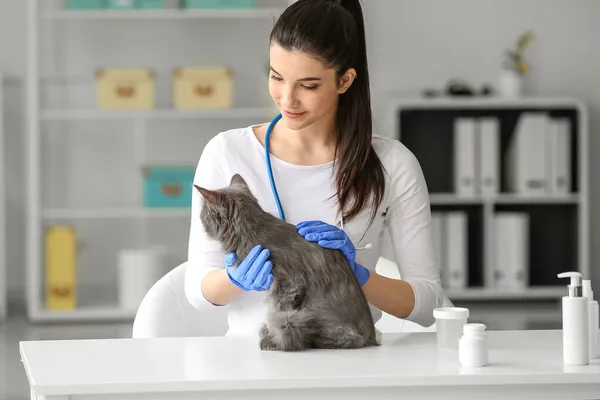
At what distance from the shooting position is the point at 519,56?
5500 millimetres

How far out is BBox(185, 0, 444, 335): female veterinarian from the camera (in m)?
1.83

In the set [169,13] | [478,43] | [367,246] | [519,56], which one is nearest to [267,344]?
[367,246]

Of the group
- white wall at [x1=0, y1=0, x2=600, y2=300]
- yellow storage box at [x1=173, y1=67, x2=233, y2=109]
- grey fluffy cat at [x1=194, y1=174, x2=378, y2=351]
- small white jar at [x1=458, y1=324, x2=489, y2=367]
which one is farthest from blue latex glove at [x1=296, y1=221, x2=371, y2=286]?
white wall at [x1=0, y1=0, x2=600, y2=300]

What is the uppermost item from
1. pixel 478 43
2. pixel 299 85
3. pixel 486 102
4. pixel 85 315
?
pixel 478 43

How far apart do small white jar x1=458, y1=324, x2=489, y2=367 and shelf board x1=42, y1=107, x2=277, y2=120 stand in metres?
3.68

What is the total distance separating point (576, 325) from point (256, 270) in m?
0.48

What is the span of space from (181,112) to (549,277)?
2.24m

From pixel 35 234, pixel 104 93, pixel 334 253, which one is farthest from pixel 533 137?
pixel 334 253

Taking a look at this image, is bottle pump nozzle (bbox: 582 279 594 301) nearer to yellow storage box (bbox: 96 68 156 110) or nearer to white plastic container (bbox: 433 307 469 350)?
white plastic container (bbox: 433 307 469 350)

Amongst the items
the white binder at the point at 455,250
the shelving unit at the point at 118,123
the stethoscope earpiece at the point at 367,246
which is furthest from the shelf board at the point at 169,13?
the stethoscope earpiece at the point at 367,246

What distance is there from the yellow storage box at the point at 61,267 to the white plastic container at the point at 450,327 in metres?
3.72

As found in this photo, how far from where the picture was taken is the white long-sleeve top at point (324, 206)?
1.93 meters

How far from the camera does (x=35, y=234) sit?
5066 millimetres

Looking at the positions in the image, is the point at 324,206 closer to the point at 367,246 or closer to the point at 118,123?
the point at 367,246
